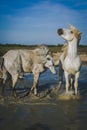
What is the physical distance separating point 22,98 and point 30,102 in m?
0.69

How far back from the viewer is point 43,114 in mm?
8570

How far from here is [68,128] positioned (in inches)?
280

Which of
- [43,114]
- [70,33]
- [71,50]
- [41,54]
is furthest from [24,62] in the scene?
[43,114]

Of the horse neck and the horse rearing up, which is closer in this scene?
the horse rearing up

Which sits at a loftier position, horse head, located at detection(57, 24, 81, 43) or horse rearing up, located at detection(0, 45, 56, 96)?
horse head, located at detection(57, 24, 81, 43)

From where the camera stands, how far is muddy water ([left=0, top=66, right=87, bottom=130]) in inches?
290

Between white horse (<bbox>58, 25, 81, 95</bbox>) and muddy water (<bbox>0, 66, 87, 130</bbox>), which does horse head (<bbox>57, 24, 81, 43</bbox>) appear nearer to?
white horse (<bbox>58, 25, 81, 95</bbox>)

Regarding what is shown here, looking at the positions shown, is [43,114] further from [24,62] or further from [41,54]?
[41,54]

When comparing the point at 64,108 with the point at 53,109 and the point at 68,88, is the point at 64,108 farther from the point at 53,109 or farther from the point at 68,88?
the point at 68,88

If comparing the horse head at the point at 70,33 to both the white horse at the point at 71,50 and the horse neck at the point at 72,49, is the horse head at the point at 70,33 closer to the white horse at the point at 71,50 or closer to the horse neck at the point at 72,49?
the white horse at the point at 71,50

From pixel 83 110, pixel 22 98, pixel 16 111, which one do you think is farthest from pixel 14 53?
pixel 83 110

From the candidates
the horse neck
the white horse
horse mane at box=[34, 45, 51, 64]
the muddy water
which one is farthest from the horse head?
the muddy water

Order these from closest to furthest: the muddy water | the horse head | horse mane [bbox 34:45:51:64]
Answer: the muddy water < the horse head < horse mane [bbox 34:45:51:64]

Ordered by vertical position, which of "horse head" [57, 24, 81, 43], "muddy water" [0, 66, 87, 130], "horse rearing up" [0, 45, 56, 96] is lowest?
"muddy water" [0, 66, 87, 130]
